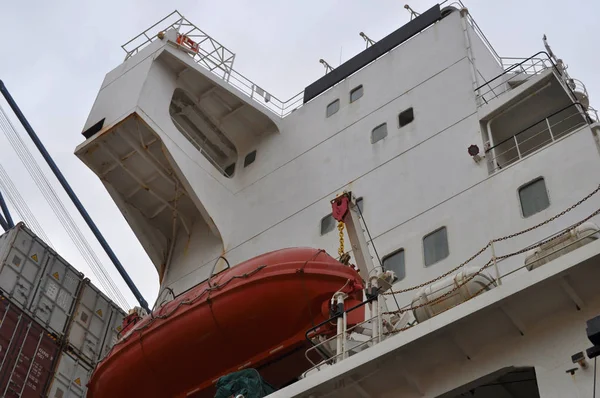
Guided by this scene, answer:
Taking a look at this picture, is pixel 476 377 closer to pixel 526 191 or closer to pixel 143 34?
pixel 526 191

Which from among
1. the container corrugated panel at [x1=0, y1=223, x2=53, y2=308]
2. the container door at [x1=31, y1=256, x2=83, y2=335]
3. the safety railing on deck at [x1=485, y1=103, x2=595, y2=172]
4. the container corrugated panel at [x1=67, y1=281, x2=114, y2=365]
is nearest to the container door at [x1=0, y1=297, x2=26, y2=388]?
the container corrugated panel at [x1=0, y1=223, x2=53, y2=308]

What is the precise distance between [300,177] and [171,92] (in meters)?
3.52

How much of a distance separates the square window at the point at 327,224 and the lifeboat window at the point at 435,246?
7.47ft

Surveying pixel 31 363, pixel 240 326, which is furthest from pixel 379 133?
pixel 31 363

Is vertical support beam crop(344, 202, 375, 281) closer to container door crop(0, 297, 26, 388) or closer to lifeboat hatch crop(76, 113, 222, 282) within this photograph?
lifeboat hatch crop(76, 113, 222, 282)

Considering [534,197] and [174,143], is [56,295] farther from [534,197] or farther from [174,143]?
[534,197]

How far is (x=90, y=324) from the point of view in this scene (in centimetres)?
1686

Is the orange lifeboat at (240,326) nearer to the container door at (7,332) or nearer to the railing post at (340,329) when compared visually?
the railing post at (340,329)

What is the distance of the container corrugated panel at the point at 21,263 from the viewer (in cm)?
1546

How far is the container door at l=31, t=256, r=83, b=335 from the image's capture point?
51.8ft

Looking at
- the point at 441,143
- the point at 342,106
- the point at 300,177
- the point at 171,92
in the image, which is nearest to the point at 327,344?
the point at 441,143

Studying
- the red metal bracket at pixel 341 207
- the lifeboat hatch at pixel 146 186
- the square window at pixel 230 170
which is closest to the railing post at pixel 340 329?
the red metal bracket at pixel 341 207

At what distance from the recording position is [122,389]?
39.3 ft

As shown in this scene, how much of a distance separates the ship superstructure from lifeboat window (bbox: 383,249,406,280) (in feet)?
0.07
